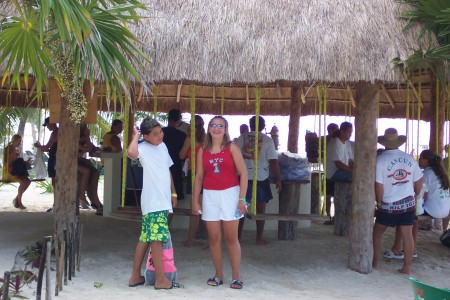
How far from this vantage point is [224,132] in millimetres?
7016

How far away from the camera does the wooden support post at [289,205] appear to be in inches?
377

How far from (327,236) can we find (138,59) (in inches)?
167

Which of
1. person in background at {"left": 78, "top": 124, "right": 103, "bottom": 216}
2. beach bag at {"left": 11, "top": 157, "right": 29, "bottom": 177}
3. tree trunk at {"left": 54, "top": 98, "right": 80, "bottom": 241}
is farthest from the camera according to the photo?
beach bag at {"left": 11, "top": 157, "right": 29, "bottom": 177}

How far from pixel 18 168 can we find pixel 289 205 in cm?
623

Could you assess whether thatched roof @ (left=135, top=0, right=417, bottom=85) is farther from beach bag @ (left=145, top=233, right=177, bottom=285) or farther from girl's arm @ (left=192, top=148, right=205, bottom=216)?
beach bag @ (left=145, top=233, right=177, bottom=285)

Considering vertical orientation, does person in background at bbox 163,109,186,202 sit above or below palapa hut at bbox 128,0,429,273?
below

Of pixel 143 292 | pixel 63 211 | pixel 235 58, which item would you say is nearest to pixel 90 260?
pixel 63 211

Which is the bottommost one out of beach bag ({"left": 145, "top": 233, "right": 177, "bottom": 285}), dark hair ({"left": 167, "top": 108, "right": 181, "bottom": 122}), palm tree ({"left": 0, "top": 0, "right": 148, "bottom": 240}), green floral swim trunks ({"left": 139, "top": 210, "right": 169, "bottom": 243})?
beach bag ({"left": 145, "top": 233, "right": 177, "bottom": 285})

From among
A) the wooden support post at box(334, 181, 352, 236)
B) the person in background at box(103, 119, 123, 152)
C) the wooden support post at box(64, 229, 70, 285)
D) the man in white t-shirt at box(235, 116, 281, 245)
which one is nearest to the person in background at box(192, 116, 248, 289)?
the wooden support post at box(64, 229, 70, 285)

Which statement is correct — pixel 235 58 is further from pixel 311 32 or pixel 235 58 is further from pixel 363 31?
pixel 363 31

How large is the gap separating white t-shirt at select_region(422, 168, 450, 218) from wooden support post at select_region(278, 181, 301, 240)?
1.69 metres

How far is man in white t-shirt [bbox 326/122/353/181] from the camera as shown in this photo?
10.1 metres

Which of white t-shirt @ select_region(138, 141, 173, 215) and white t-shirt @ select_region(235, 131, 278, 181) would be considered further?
white t-shirt @ select_region(235, 131, 278, 181)

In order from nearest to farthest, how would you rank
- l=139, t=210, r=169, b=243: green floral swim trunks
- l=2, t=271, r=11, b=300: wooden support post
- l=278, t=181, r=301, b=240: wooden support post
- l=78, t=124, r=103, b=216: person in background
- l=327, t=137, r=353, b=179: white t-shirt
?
1. l=2, t=271, r=11, b=300: wooden support post
2. l=139, t=210, r=169, b=243: green floral swim trunks
3. l=278, t=181, r=301, b=240: wooden support post
4. l=327, t=137, r=353, b=179: white t-shirt
5. l=78, t=124, r=103, b=216: person in background
